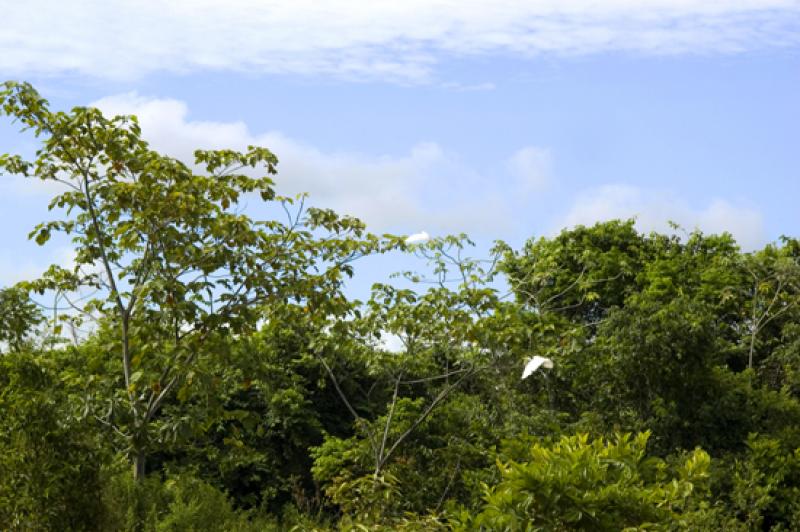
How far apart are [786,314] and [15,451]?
13068 millimetres

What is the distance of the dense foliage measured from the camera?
6.96m

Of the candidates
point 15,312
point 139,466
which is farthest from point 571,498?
point 15,312

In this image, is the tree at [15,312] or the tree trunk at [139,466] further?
the tree at [15,312]

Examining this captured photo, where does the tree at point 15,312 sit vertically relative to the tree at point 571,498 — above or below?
above

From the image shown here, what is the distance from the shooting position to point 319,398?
13.0m

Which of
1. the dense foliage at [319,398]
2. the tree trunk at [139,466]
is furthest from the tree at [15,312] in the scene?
the tree trunk at [139,466]

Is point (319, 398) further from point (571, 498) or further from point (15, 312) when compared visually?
point (571, 498)

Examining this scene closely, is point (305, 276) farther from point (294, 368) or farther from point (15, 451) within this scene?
point (294, 368)

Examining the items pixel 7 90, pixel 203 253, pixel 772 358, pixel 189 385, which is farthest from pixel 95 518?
pixel 772 358

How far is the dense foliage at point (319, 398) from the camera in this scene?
6957mm

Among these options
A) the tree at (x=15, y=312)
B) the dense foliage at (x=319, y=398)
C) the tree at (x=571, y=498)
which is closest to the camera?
the tree at (x=571, y=498)

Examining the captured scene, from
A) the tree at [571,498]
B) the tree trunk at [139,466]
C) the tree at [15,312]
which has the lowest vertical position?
the tree at [571,498]

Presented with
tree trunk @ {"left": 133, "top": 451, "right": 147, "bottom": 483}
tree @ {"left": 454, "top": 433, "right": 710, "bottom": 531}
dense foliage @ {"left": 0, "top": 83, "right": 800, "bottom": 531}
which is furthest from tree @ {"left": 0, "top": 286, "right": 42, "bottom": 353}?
tree @ {"left": 454, "top": 433, "right": 710, "bottom": 531}

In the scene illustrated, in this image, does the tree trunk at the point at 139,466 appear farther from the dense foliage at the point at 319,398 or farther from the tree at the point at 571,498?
the tree at the point at 571,498
